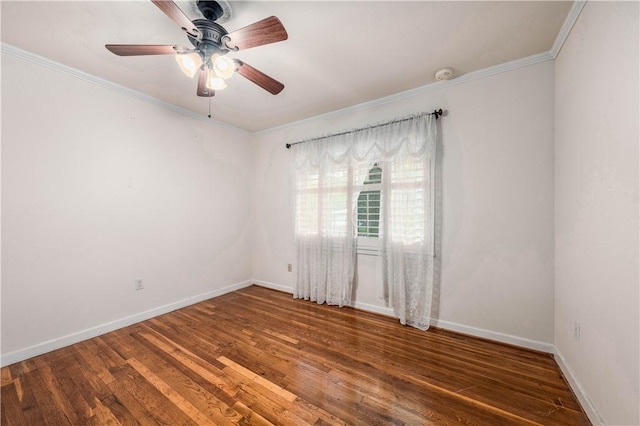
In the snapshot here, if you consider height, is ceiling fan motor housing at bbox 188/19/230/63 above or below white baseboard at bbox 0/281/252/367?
above

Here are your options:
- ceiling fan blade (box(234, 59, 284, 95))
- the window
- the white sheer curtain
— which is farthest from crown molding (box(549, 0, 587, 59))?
ceiling fan blade (box(234, 59, 284, 95))

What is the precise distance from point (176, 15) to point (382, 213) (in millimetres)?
2336

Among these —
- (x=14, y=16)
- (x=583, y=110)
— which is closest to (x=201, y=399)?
(x=14, y=16)

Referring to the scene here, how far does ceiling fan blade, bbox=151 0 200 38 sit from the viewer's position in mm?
1206

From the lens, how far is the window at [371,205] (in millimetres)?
2939

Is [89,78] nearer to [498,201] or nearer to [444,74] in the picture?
[444,74]

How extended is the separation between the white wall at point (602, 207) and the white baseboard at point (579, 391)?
0.03 meters

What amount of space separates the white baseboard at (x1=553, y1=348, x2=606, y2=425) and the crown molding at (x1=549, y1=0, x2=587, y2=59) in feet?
7.73

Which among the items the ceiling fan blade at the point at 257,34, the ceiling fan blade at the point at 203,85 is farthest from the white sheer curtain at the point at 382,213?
the ceiling fan blade at the point at 257,34

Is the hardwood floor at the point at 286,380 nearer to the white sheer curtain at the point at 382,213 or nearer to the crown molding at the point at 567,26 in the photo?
the white sheer curtain at the point at 382,213

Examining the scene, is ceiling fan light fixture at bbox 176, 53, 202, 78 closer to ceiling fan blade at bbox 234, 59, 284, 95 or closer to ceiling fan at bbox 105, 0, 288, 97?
ceiling fan at bbox 105, 0, 288, 97

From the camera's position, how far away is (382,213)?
279cm

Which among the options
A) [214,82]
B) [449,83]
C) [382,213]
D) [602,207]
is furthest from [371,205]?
[214,82]

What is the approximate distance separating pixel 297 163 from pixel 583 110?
2.74 m
